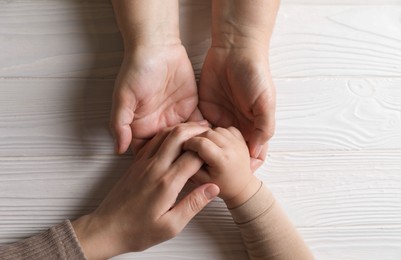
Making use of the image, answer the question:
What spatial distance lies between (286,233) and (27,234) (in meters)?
0.44

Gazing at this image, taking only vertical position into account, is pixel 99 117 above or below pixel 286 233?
above

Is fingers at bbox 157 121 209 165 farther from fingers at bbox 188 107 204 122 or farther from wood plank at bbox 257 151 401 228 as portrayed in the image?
wood plank at bbox 257 151 401 228

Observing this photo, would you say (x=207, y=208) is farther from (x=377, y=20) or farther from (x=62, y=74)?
(x=377, y=20)

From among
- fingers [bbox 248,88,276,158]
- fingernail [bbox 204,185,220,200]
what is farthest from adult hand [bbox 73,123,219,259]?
fingers [bbox 248,88,276,158]

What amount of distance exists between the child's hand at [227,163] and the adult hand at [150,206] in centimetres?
2

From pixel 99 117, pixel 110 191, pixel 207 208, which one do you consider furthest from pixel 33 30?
pixel 207 208

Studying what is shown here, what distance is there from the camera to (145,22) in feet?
2.63

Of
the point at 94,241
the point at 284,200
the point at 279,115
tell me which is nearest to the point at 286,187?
the point at 284,200

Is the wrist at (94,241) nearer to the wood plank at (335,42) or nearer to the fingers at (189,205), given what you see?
the fingers at (189,205)

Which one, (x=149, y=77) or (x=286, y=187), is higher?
(x=149, y=77)

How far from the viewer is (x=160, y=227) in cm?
75

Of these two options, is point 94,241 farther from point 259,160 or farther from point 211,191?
point 259,160

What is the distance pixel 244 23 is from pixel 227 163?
0.25 meters

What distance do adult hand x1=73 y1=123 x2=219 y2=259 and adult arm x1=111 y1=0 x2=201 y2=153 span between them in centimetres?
6
